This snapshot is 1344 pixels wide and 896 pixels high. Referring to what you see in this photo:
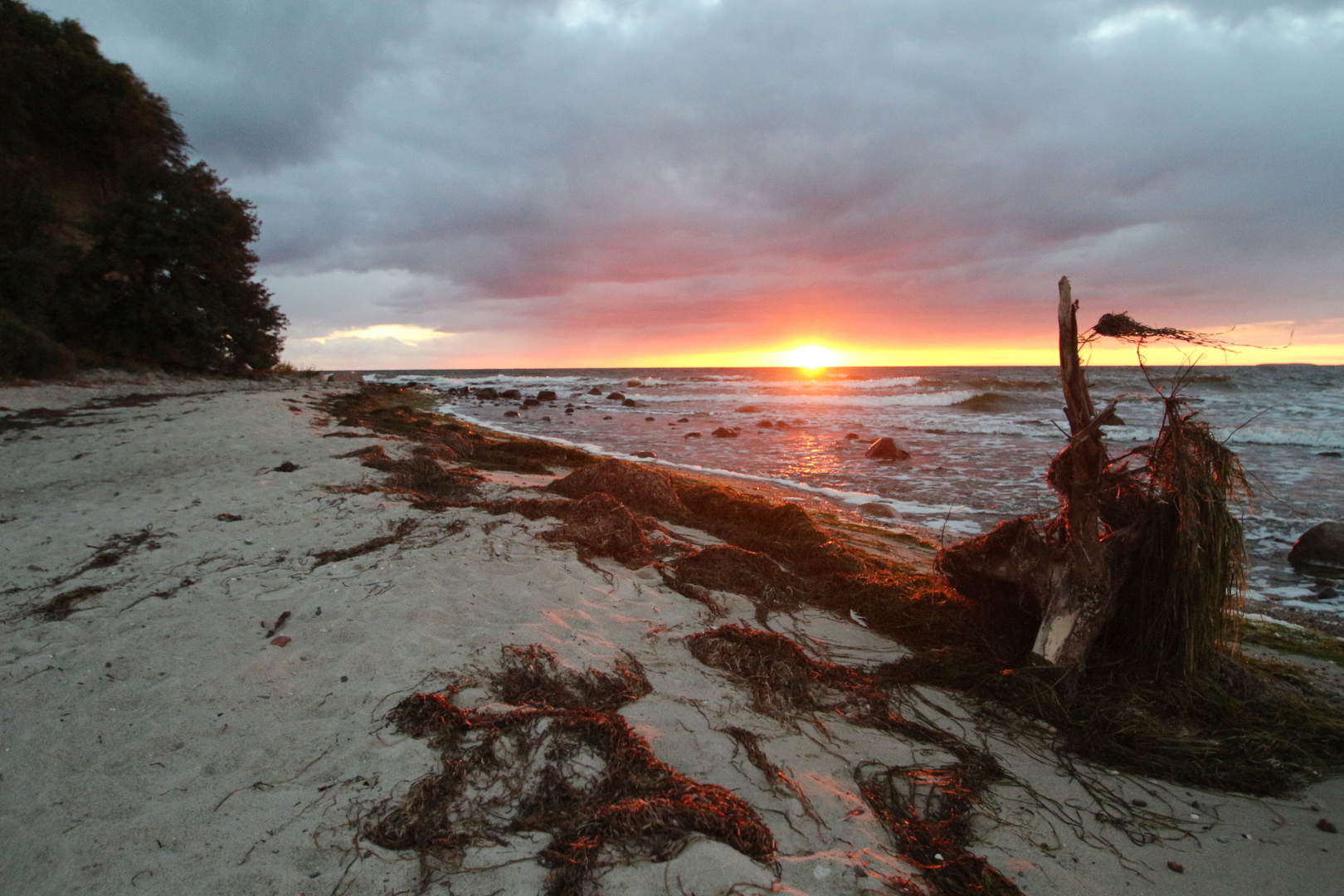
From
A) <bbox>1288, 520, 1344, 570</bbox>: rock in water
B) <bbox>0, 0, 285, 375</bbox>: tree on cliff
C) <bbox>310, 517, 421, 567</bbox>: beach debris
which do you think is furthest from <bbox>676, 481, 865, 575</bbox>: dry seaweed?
<bbox>0, 0, 285, 375</bbox>: tree on cliff

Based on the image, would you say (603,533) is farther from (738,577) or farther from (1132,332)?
(1132,332)

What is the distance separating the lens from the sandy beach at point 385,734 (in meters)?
1.95

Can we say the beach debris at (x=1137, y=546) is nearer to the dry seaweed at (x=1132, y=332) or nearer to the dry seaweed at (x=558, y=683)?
the dry seaweed at (x=1132, y=332)

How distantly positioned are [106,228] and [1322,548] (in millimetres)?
28708

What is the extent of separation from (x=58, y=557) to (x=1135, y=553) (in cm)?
750

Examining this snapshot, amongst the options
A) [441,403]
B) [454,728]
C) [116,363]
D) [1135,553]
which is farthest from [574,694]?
[441,403]

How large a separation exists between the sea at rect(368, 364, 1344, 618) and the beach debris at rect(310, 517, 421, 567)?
16.8 ft

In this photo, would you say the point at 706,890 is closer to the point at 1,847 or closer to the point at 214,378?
the point at 1,847

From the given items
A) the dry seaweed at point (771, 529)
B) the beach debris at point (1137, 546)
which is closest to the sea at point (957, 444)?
the beach debris at point (1137, 546)

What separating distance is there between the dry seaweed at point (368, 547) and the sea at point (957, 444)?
5.12 m

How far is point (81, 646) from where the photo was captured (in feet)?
10.2

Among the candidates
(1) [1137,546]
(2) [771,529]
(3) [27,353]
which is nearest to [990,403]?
(2) [771,529]

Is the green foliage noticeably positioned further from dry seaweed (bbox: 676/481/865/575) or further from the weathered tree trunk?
the weathered tree trunk

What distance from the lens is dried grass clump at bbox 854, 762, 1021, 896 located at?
2.10m
